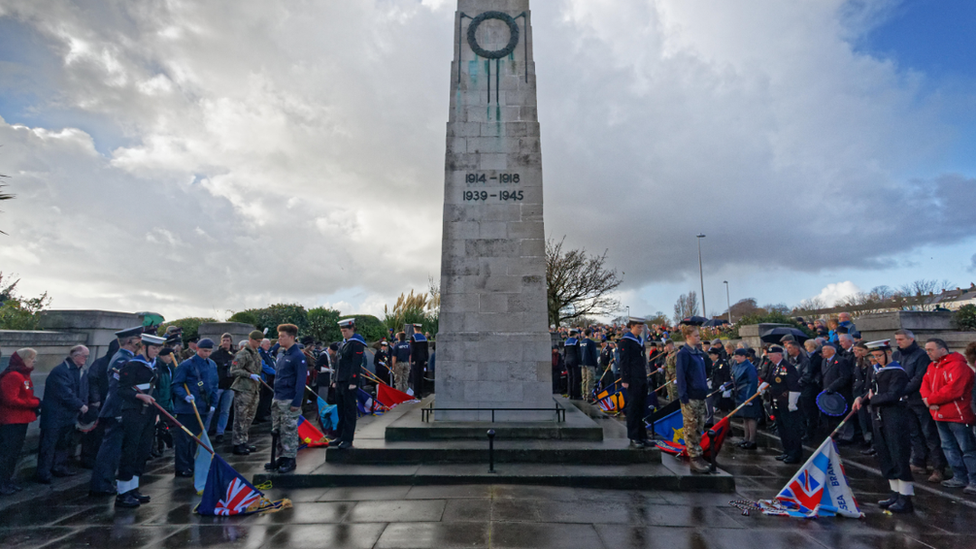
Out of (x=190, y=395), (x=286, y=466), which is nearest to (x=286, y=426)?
(x=286, y=466)

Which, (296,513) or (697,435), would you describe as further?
(697,435)

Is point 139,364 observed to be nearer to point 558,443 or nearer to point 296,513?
point 296,513

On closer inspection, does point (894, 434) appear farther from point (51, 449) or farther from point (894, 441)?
point (51, 449)

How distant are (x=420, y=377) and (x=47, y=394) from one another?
443 inches

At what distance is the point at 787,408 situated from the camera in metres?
8.89

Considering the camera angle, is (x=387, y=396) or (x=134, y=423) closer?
(x=134, y=423)

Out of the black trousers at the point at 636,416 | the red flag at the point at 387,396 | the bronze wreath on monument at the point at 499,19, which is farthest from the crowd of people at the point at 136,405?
the bronze wreath on monument at the point at 499,19

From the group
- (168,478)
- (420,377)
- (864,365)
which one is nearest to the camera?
(168,478)

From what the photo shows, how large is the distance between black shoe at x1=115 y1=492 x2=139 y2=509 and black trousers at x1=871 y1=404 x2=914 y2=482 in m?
9.91

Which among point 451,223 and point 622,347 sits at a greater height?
point 451,223

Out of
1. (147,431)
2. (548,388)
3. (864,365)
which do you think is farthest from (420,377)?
(864,365)

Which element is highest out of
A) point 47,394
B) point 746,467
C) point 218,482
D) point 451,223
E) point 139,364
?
point 451,223

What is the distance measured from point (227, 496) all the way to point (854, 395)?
1121 cm

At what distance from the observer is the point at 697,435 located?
812 centimetres
